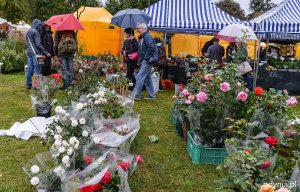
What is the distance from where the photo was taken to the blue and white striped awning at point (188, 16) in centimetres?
852

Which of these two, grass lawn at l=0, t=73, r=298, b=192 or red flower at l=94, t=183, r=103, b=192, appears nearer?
red flower at l=94, t=183, r=103, b=192

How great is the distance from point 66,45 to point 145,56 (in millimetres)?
1690

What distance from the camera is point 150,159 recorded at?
164 inches

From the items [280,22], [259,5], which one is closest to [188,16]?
[280,22]

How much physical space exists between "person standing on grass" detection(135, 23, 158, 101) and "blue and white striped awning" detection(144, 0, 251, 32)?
1493 mm

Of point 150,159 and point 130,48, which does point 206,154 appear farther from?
point 130,48

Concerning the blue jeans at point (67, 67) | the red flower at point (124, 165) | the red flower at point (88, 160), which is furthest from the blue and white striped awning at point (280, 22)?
the red flower at point (124, 165)

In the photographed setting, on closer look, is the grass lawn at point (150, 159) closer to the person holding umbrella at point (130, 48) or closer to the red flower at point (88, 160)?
the red flower at point (88, 160)

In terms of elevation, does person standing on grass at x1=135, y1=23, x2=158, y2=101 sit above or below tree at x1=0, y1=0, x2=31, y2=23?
below

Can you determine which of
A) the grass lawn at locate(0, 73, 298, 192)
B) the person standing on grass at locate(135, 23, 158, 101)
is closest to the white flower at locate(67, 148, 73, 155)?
the grass lawn at locate(0, 73, 298, 192)

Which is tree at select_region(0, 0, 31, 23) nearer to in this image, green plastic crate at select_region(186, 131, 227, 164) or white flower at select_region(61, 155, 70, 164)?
green plastic crate at select_region(186, 131, 227, 164)

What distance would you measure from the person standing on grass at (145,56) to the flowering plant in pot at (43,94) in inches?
89.0

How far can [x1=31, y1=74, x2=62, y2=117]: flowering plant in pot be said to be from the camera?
5383 millimetres

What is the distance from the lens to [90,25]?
48.9 ft
